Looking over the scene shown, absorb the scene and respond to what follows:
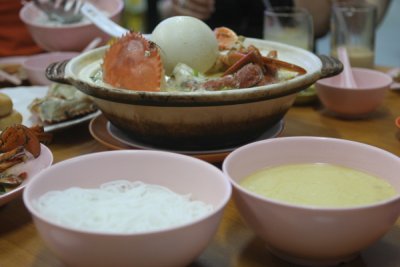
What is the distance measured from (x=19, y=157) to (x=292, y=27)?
1022 mm

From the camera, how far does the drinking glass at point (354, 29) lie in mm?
1640

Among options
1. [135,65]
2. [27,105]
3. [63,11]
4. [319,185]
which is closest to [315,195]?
[319,185]

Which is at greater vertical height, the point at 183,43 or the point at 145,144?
the point at 183,43

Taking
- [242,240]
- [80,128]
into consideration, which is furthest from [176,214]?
[80,128]

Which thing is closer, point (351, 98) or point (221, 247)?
point (221, 247)

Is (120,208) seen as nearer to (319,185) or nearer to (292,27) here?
(319,185)

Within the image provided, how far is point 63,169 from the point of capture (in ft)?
2.45

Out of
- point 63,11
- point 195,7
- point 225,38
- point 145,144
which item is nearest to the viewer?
point 145,144

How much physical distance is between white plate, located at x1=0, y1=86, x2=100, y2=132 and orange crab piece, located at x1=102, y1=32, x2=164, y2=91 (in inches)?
9.1

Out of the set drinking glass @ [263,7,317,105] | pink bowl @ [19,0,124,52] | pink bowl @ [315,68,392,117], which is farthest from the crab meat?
drinking glass @ [263,7,317,105]

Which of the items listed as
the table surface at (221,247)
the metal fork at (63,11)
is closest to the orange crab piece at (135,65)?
the table surface at (221,247)

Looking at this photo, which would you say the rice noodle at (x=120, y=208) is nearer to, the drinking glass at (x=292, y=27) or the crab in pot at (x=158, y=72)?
the crab in pot at (x=158, y=72)

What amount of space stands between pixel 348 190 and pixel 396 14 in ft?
16.2

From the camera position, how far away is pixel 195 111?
91 cm
